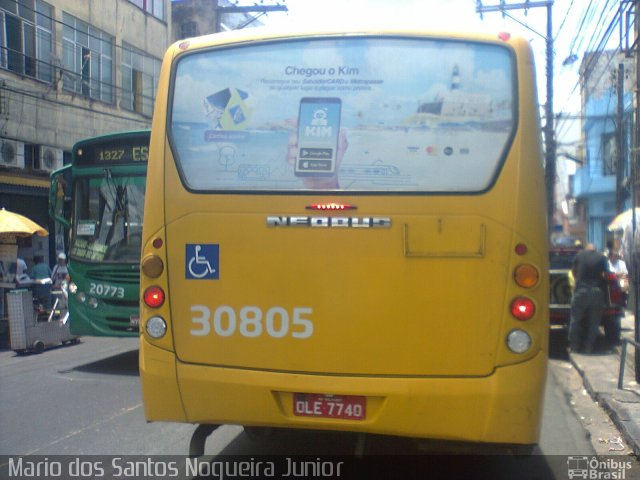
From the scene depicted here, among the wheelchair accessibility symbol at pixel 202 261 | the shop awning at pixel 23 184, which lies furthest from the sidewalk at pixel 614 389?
the shop awning at pixel 23 184

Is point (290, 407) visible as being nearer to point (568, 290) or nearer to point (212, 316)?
point (212, 316)

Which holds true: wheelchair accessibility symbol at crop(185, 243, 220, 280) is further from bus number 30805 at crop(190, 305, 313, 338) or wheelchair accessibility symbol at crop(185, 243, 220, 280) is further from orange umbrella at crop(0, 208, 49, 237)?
orange umbrella at crop(0, 208, 49, 237)

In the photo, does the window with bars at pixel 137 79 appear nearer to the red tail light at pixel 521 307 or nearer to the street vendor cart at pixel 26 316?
the street vendor cart at pixel 26 316

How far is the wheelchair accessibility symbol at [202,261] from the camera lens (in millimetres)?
4396

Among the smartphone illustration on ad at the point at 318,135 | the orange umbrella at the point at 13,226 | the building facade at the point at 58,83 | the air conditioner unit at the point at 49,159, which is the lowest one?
the orange umbrella at the point at 13,226

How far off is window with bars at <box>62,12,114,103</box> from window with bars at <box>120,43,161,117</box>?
809mm

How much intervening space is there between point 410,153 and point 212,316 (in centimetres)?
159

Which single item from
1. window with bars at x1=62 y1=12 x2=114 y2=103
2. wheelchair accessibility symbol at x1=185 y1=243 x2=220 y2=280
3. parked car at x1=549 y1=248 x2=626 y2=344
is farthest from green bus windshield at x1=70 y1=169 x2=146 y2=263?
window with bars at x1=62 y1=12 x2=114 y2=103

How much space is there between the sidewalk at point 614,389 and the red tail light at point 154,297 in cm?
410

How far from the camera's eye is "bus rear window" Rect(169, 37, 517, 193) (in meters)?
4.22

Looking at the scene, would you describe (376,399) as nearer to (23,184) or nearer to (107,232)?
(107,232)

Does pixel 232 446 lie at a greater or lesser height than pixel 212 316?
lesser

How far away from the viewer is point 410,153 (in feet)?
13.9

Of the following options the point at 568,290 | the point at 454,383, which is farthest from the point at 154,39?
the point at 454,383
